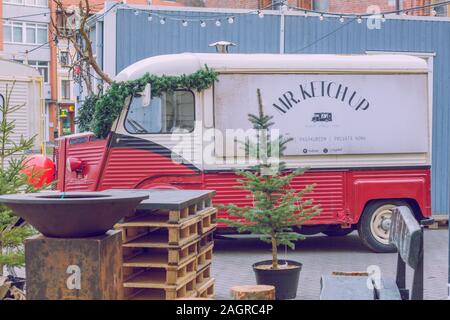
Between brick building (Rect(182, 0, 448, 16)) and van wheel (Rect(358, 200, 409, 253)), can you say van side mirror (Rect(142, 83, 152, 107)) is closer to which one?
van wheel (Rect(358, 200, 409, 253))

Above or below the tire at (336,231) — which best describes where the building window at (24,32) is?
above

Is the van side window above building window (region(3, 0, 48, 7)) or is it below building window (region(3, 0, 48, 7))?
below

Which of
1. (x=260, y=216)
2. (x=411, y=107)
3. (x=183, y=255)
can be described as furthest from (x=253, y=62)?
(x=183, y=255)

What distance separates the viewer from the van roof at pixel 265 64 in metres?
11.8

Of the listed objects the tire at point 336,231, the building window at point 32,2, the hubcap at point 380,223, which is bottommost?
the tire at point 336,231

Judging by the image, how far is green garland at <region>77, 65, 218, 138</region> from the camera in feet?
37.9

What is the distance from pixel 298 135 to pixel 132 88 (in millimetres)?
2643

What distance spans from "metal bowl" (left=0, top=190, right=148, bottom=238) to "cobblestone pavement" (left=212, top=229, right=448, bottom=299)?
166 inches

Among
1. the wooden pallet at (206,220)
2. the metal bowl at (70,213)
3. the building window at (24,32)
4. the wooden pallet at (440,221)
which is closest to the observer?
the metal bowl at (70,213)

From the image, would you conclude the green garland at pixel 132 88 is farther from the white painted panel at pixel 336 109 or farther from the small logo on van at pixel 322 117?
the small logo on van at pixel 322 117

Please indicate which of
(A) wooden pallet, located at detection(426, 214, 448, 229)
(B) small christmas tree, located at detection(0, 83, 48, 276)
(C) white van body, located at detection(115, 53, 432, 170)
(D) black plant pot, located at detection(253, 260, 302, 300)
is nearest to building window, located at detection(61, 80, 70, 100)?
(A) wooden pallet, located at detection(426, 214, 448, 229)

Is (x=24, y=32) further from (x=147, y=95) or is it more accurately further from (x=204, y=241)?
(x=204, y=241)

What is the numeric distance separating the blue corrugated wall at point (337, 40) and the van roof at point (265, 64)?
12.3 ft

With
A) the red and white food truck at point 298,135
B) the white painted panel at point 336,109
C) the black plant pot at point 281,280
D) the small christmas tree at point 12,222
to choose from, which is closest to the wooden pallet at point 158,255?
the small christmas tree at point 12,222
